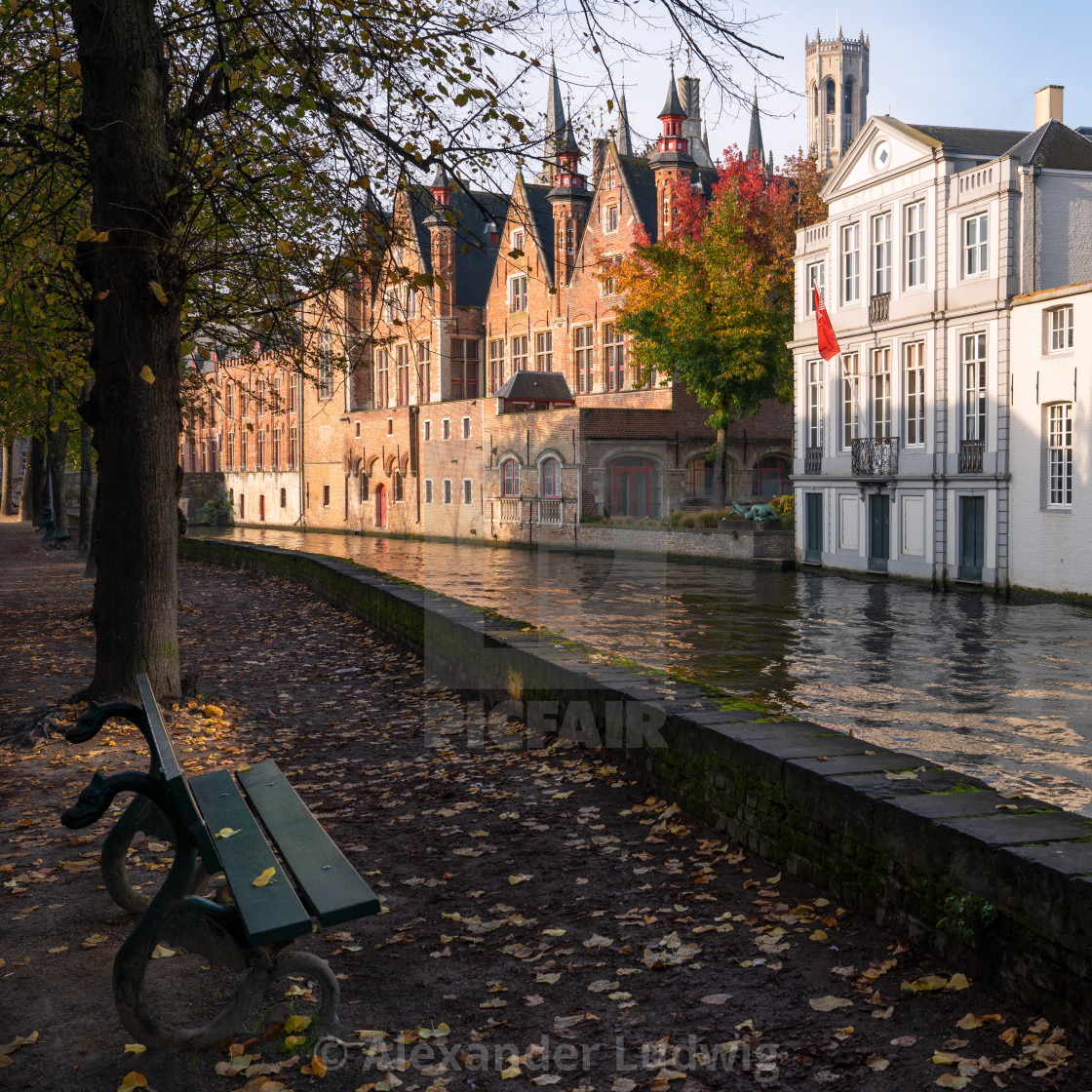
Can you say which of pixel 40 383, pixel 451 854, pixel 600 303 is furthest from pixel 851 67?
pixel 451 854

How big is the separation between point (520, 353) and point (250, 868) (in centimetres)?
5109

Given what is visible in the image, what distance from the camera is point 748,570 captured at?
31.1 meters

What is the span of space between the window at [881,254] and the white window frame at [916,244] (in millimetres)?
763

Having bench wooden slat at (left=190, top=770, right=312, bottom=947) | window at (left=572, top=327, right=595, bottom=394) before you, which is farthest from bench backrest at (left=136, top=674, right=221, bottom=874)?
window at (left=572, top=327, right=595, bottom=394)

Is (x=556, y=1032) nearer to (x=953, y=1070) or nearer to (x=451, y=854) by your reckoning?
(x=953, y=1070)

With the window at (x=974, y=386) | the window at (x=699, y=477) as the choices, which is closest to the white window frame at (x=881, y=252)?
the window at (x=974, y=386)

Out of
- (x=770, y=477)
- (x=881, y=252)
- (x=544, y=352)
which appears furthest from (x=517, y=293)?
(x=881, y=252)

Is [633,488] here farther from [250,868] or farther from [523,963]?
[250,868]

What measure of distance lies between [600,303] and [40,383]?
112 feet

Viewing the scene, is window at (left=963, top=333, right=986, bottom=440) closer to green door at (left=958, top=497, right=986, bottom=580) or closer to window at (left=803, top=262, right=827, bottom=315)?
green door at (left=958, top=497, right=986, bottom=580)

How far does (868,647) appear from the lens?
1599 centimetres

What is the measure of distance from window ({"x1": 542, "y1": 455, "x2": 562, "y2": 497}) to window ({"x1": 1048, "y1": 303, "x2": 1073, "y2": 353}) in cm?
2217

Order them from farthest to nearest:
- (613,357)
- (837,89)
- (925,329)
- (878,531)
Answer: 1. (837,89)
2. (613,357)
3. (878,531)
4. (925,329)

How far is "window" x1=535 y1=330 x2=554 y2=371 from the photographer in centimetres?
5131
